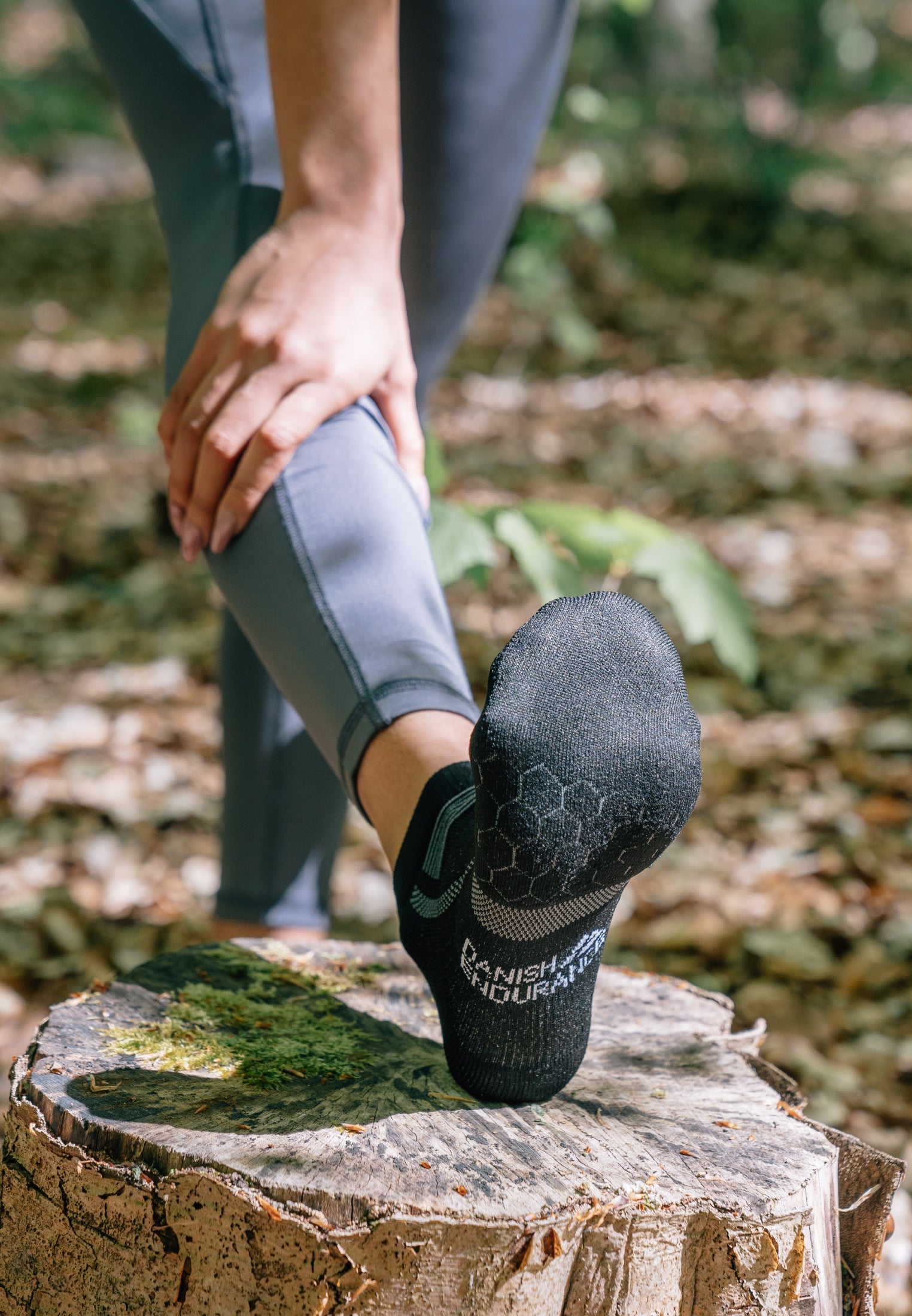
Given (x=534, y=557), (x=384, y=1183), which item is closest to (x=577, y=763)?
(x=384, y=1183)

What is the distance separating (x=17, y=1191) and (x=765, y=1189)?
0.51m

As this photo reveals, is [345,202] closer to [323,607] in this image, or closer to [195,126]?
[195,126]

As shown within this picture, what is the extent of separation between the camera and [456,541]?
1.25 metres

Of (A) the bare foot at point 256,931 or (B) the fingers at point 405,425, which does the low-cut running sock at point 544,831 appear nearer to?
(B) the fingers at point 405,425

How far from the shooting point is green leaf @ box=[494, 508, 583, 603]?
124 centimetres

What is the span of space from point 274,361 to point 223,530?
0.14 metres

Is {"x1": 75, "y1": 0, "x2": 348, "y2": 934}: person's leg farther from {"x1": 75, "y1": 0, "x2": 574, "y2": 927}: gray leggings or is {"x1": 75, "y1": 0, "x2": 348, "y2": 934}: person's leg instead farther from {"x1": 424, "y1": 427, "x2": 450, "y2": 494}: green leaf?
{"x1": 424, "y1": 427, "x2": 450, "y2": 494}: green leaf

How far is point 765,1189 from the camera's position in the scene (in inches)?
27.2

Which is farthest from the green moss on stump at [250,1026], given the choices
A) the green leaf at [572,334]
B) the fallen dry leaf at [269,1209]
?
the green leaf at [572,334]

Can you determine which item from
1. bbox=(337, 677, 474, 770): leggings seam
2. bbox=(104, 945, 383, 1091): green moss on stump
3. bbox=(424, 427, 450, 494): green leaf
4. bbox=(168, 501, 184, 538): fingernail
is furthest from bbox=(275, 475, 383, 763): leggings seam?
bbox=(424, 427, 450, 494): green leaf

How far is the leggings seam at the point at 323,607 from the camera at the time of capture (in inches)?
30.8

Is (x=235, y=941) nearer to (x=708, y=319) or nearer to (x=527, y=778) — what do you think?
(x=527, y=778)

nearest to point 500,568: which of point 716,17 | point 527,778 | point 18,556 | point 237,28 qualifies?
point 18,556

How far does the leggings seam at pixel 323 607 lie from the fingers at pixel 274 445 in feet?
0.05
